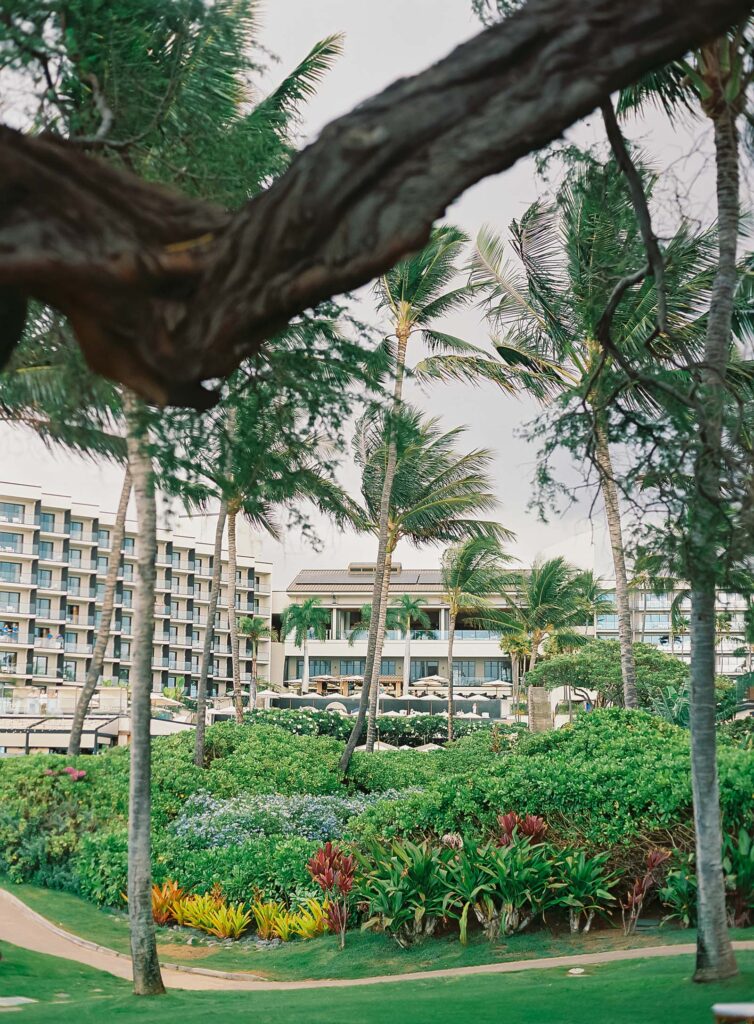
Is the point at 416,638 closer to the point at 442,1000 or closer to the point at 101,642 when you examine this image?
the point at 101,642

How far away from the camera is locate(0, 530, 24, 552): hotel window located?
78812mm

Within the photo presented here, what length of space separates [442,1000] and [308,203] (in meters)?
6.35

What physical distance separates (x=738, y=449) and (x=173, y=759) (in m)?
14.4

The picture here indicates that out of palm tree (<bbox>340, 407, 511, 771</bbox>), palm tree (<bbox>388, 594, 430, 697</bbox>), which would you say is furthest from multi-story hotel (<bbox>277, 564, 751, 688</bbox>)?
palm tree (<bbox>340, 407, 511, 771</bbox>)

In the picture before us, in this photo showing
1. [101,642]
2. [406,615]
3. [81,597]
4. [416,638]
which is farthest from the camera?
Answer: [81,597]

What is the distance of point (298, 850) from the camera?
13250 mm

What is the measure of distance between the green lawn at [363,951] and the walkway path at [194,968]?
19 cm

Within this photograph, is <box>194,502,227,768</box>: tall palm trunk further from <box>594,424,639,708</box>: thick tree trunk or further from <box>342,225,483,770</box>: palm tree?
<box>594,424,639,708</box>: thick tree trunk

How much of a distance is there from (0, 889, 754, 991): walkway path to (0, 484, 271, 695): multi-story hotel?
6141 centimetres

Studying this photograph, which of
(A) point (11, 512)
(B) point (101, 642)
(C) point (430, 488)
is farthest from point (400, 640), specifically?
(B) point (101, 642)

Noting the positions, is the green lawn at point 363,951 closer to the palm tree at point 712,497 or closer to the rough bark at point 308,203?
the palm tree at point 712,497

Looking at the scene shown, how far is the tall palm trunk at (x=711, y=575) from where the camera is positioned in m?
7.20

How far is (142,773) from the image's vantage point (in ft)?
33.7

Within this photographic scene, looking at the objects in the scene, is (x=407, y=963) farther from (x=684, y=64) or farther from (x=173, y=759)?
(x=173, y=759)
